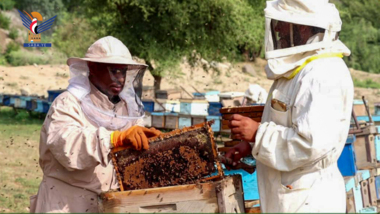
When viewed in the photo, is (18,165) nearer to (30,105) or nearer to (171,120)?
(171,120)

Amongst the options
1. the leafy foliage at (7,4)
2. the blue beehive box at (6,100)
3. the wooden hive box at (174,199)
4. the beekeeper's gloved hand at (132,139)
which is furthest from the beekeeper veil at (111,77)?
the leafy foliage at (7,4)

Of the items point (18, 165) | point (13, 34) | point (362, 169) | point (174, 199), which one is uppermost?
point (13, 34)

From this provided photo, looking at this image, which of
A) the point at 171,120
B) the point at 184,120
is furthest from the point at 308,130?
the point at 171,120

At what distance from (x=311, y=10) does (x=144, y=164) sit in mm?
1434

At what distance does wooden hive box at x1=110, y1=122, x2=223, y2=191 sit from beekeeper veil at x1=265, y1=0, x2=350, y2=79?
64 centimetres

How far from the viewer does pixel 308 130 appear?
2836mm

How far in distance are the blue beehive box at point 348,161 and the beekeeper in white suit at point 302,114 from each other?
383cm

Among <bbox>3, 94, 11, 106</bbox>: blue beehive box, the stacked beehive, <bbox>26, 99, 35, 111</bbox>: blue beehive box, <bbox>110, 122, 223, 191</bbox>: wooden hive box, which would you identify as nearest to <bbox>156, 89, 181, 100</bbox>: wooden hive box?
<bbox>26, 99, 35, 111</bbox>: blue beehive box

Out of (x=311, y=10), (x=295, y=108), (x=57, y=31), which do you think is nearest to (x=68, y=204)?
(x=295, y=108)

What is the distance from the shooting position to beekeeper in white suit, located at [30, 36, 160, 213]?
333 cm

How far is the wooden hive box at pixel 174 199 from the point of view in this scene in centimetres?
307

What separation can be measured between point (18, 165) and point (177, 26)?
6.50 metres

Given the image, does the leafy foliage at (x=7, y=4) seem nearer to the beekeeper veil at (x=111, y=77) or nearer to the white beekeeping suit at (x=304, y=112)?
the beekeeper veil at (x=111, y=77)

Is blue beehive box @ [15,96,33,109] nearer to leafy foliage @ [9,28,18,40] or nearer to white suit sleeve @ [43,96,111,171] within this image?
white suit sleeve @ [43,96,111,171]
